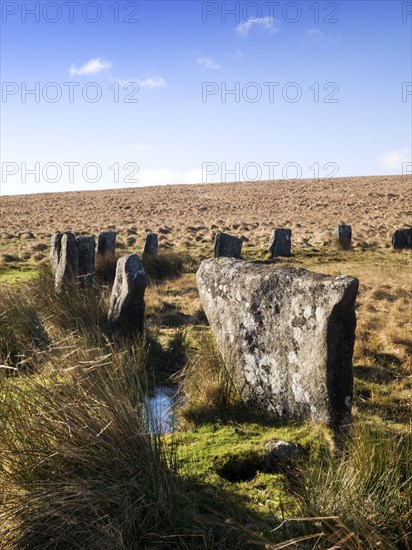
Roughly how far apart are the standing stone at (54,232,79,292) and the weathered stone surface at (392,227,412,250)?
11.6 metres

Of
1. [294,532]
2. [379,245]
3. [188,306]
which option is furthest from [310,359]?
[379,245]

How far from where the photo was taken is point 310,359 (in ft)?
15.7

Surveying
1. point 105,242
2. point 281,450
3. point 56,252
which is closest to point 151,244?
point 105,242

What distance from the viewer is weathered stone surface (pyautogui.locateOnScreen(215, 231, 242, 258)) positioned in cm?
1515

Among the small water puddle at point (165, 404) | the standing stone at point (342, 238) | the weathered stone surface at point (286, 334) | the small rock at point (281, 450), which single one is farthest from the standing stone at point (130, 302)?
the standing stone at point (342, 238)

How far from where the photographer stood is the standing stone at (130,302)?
724cm

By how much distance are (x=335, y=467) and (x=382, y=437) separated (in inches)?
15.3

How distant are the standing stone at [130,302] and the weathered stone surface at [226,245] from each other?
25.7 ft

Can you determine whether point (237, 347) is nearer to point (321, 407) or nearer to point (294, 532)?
point (321, 407)

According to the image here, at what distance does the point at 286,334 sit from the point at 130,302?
2.82 meters

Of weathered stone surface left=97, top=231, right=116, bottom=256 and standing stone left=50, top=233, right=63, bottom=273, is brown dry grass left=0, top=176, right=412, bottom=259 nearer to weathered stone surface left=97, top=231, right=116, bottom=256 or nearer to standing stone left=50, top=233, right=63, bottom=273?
weathered stone surface left=97, top=231, right=116, bottom=256

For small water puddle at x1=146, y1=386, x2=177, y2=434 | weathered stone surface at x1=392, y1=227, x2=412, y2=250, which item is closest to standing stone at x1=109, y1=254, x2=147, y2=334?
small water puddle at x1=146, y1=386, x2=177, y2=434

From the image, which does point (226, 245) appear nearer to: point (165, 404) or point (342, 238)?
point (342, 238)

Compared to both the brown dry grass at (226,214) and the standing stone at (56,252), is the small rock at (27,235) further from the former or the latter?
the standing stone at (56,252)
